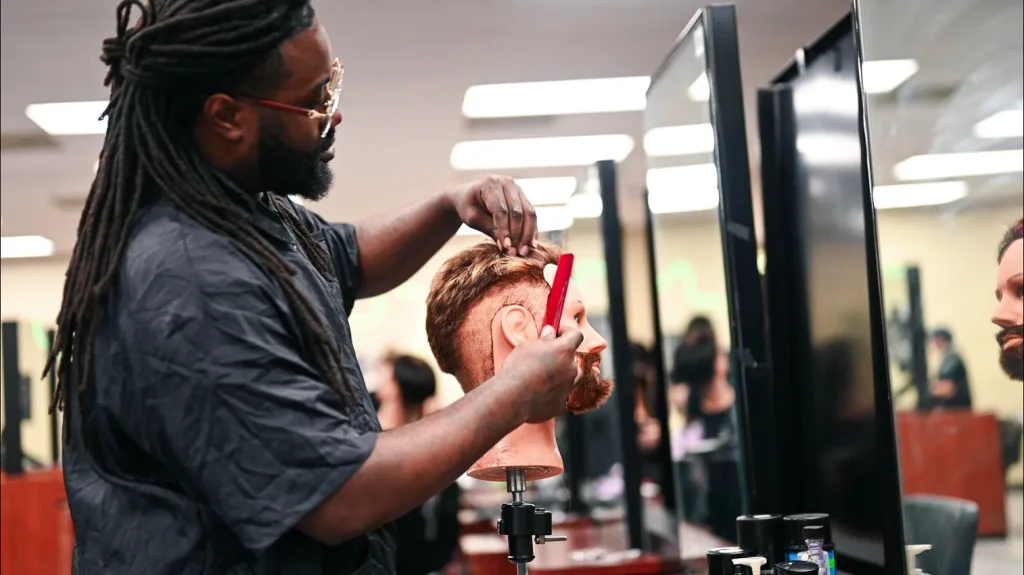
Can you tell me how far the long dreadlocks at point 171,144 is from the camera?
126cm

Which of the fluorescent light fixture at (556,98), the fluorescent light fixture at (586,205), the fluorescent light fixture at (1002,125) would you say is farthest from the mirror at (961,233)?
the fluorescent light fixture at (556,98)

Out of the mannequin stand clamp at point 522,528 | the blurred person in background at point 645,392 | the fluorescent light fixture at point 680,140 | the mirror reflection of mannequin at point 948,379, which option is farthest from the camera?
the blurred person in background at point 645,392

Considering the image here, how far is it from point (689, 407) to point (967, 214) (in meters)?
1.71

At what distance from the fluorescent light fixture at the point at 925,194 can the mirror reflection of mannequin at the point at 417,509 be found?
8.14ft

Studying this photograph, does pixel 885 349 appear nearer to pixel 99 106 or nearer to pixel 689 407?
pixel 689 407

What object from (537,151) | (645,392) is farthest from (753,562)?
(537,151)

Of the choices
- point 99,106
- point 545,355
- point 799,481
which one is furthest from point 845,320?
point 99,106

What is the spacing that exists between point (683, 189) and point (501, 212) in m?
1.34

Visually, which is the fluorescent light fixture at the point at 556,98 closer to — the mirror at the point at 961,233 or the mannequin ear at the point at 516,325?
the mirror at the point at 961,233

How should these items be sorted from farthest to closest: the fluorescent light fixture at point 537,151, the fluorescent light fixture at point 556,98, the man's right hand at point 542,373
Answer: the fluorescent light fixture at point 537,151
the fluorescent light fixture at point 556,98
the man's right hand at point 542,373

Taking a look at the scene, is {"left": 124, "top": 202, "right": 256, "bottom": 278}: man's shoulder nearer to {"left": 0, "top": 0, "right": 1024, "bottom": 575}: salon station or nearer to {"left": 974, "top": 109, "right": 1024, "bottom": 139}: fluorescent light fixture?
{"left": 0, "top": 0, "right": 1024, "bottom": 575}: salon station

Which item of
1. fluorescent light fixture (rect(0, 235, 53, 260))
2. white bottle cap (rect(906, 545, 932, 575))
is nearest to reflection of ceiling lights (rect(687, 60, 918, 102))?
white bottle cap (rect(906, 545, 932, 575))

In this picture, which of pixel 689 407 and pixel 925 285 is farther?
pixel 689 407

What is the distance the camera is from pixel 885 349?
6.28ft
